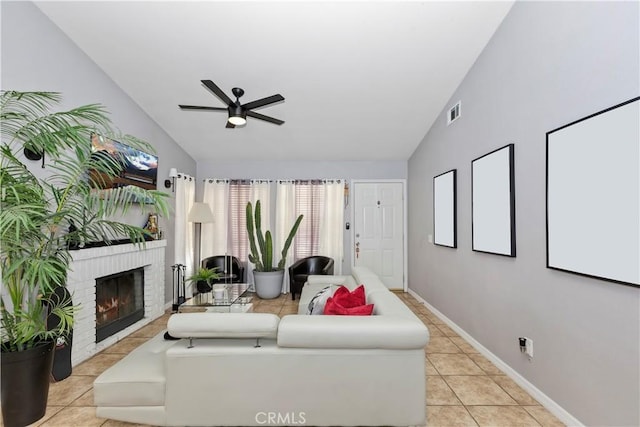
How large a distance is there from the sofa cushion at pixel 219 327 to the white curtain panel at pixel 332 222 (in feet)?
12.3

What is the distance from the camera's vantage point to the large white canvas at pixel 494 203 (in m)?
2.51

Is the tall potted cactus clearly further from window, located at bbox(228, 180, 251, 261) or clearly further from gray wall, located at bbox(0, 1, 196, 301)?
gray wall, located at bbox(0, 1, 196, 301)

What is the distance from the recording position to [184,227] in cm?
481

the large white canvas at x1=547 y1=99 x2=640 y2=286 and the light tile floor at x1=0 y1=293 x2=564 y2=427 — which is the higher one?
the large white canvas at x1=547 y1=99 x2=640 y2=286

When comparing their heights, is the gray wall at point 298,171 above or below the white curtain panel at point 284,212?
above

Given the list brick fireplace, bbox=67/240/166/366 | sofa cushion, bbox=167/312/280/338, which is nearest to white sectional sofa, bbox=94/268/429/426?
sofa cushion, bbox=167/312/280/338

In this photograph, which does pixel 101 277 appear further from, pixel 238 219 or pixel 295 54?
pixel 295 54

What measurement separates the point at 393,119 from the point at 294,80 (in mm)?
1529

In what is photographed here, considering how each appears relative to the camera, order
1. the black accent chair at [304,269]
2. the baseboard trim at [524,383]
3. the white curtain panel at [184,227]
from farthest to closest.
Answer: the black accent chair at [304,269]
the white curtain panel at [184,227]
the baseboard trim at [524,383]

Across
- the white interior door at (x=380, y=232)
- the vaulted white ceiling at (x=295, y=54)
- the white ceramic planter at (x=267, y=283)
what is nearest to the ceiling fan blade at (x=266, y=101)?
the vaulted white ceiling at (x=295, y=54)

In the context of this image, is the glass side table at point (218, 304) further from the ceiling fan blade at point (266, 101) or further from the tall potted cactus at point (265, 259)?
the ceiling fan blade at point (266, 101)

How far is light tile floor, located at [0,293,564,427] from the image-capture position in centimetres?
195

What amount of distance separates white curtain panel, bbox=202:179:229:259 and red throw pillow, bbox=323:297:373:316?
3590 millimetres

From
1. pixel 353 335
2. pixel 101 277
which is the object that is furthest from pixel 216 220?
pixel 353 335
